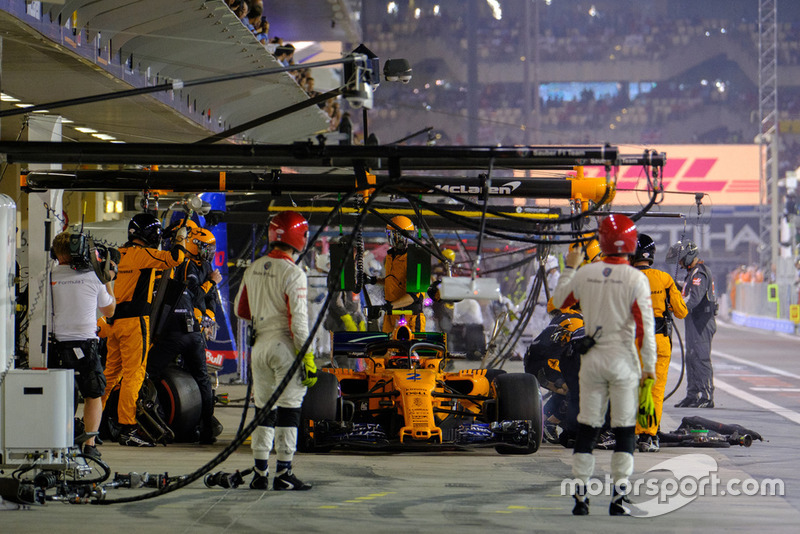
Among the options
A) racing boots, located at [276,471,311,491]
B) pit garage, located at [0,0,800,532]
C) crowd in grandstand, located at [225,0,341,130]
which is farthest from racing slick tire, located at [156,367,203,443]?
crowd in grandstand, located at [225,0,341,130]

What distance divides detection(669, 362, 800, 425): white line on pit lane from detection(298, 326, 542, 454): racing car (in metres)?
4.52

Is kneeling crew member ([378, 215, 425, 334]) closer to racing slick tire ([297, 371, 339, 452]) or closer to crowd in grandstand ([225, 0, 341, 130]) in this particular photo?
racing slick tire ([297, 371, 339, 452])

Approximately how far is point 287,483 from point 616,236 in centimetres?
301

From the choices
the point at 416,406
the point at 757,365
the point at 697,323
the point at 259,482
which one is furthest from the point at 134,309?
the point at 757,365

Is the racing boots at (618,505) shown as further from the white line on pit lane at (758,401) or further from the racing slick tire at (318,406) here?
the white line on pit lane at (758,401)

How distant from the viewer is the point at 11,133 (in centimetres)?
1371

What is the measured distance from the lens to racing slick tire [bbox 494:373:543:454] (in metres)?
9.49

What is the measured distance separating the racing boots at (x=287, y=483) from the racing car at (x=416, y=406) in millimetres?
1364

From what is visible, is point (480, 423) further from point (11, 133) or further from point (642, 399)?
point (11, 133)

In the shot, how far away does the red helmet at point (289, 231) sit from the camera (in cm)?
793

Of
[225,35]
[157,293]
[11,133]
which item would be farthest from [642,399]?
[11,133]

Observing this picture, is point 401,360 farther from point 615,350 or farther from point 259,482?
point 615,350

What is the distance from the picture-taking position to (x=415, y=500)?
7469mm

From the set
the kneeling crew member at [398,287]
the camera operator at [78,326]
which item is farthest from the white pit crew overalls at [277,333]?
the kneeling crew member at [398,287]
